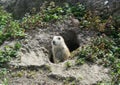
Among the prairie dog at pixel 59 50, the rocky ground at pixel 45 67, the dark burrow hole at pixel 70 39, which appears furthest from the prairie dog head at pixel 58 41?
the dark burrow hole at pixel 70 39

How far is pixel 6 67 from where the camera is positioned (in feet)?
32.1

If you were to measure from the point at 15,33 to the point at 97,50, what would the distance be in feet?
7.68

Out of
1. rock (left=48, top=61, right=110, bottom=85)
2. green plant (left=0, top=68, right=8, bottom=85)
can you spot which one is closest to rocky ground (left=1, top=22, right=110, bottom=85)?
rock (left=48, top=61, right=110, bottom=85)

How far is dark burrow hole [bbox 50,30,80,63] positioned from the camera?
1126 cm

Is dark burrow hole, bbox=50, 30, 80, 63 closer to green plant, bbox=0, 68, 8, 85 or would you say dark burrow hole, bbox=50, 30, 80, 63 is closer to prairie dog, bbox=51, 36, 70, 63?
prairie dog, bbox=51, 36, 70, 63

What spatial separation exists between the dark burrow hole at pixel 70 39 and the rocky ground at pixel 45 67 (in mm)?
110

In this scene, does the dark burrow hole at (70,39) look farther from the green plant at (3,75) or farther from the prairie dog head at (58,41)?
the green plant at (3,75)

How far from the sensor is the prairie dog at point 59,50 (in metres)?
10.7

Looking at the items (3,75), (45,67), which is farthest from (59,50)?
(3,75)

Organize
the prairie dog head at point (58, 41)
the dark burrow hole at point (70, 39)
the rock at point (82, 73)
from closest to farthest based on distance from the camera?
1. the rock at point (82, 73)
2. the prairie dog head at point (58, 41)
3. the dark burrow hole at point (70, 39)

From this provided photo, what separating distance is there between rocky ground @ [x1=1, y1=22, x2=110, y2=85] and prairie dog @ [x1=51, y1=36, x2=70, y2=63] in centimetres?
19

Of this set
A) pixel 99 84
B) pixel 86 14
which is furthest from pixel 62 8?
pixel 99 84

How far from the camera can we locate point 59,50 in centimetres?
1097

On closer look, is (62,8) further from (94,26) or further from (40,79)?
(40,79)
